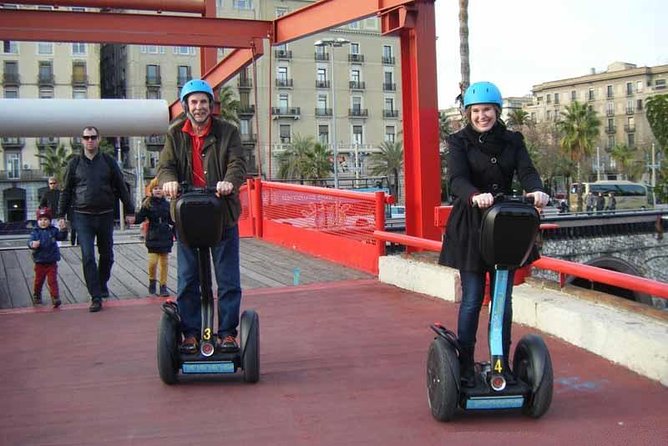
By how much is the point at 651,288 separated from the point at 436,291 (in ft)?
10.3

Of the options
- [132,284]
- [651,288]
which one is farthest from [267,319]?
[651,288]

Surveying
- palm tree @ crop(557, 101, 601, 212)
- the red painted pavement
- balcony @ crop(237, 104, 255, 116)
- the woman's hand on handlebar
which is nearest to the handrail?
the red painted pavement

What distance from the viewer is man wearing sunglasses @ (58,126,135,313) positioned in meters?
7.66

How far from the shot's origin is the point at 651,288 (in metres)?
4.98

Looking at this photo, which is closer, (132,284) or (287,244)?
(132,284)

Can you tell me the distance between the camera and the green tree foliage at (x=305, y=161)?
234ft

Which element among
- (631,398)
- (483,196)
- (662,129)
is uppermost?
(662,129)

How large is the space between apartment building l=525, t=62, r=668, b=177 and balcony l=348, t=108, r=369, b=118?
109 feet

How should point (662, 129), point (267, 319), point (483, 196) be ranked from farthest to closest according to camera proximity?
point (662, 129)
point (267, 319)
point (483, 196)

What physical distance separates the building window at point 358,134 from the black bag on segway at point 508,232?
74613 mm

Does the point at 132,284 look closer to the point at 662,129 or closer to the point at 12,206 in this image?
the point at 662,129

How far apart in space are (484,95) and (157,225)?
5114 mm

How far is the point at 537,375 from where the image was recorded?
13.3 ft

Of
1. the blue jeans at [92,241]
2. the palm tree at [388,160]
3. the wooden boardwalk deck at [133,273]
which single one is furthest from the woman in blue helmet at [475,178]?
the palm tree at [388,160]
